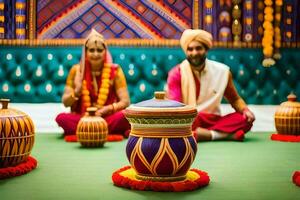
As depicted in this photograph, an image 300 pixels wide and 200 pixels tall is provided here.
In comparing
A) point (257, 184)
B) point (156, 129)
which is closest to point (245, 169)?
point (257, 184)

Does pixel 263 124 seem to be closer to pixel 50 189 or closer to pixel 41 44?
pixel 41 44

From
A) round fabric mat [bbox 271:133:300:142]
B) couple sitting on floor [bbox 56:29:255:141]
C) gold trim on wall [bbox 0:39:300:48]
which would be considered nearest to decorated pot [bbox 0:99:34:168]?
couple sitting on floor [bbox 56:29:255:141]

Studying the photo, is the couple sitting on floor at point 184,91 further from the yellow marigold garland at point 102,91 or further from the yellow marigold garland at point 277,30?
the yellow marigold garland at point 277,30

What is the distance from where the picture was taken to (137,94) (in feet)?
22.0

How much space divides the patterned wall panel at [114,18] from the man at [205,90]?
176cm

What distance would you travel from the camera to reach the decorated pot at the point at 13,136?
→ 3.14m

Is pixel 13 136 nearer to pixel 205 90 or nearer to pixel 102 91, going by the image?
pixel 102 91

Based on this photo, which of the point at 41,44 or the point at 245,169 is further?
the point at 41,44

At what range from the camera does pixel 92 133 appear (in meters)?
4.48

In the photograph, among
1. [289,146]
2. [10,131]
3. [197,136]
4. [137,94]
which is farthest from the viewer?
[137,94]

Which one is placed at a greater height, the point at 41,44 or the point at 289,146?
the point at 41,44

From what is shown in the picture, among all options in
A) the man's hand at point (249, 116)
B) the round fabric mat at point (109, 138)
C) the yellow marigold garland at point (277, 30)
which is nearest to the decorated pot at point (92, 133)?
the round fabric mat at point (109, 138)

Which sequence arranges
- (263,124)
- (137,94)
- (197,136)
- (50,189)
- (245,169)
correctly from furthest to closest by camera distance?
1. (137,94)
2. (263,124)
3. (197,136)
4. (245,169)
5. (50,189)

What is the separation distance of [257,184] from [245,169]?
475 mm
